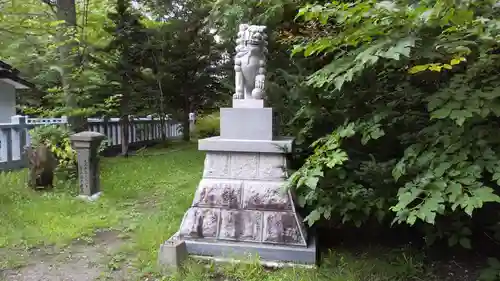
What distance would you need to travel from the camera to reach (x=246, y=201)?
3.65 meters

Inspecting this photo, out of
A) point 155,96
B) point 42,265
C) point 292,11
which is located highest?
point 292,11

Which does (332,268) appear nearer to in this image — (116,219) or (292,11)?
(116,219)

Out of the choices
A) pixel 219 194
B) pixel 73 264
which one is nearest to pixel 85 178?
pixel 73 264

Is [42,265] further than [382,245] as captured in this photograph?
No

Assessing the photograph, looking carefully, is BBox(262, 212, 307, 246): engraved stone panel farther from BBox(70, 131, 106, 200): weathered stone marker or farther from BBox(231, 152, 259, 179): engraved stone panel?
BBox(70, 131, 106, 200): weathered stone marker

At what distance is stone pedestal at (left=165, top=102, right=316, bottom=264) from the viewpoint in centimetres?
350

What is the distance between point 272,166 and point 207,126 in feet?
36.6

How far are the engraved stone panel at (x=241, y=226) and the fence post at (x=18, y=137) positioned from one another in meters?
5.89

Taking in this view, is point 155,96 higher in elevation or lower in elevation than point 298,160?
higher

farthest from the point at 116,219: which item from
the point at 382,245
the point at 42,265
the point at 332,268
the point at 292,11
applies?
the point at 292,11

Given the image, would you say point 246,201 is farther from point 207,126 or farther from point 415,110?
point 207,126

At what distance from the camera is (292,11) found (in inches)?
212

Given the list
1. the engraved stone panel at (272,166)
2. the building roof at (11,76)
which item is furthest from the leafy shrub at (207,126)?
the engraved stone panel at (272,166)

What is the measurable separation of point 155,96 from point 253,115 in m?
8.14
